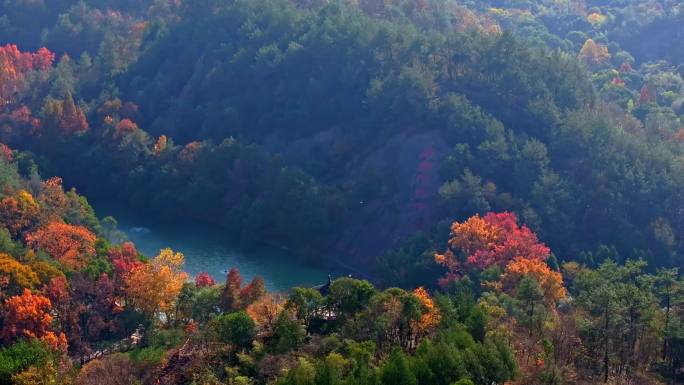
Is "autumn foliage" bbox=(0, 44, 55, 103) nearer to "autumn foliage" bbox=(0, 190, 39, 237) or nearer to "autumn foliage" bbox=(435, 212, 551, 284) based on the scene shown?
"autumn foliage" bbox=(0, 190, 39, 237)

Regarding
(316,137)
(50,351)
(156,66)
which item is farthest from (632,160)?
(156,66)

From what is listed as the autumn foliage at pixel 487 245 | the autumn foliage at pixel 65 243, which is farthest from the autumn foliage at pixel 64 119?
the autumn foliage at pixel 487 245

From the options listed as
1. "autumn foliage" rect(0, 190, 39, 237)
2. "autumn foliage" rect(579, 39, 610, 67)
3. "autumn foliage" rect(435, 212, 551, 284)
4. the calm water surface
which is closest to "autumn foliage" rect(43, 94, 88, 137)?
the calm water surface

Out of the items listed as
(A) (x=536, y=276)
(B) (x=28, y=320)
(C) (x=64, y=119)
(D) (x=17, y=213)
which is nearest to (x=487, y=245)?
(A) (x=536, y=276)

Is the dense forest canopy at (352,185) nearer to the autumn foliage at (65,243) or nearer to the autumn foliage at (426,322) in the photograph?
the autumn foliage at (426,322)

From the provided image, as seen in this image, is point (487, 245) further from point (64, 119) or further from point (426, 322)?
point (64, 119)

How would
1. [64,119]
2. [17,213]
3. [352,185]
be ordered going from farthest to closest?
[64,119]
[352,185]
[17,213]

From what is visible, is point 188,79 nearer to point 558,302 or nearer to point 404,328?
point 558,302
